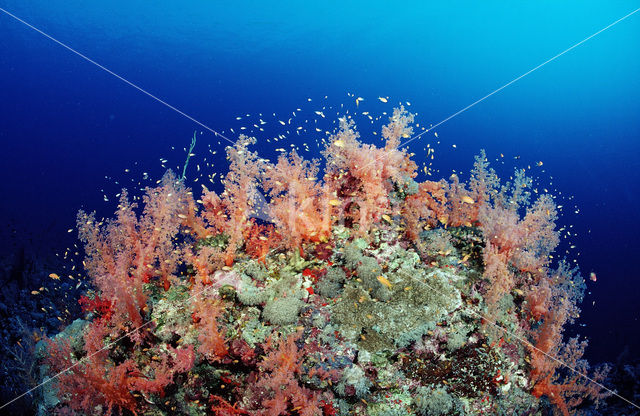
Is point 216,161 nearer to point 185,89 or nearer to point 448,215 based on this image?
point 185,89

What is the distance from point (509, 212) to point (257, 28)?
83301 mm

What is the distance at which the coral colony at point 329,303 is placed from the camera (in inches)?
144

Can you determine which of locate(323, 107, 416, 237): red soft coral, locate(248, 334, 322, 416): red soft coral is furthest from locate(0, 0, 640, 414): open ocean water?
locate(248, 334, 322, 416): red soft coral

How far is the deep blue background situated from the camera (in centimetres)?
5506

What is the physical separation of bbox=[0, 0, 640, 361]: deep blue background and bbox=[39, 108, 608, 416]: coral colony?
45191 millimetres

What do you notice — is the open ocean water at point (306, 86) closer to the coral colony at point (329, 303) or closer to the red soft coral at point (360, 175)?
the coral colony at point (329, 303)

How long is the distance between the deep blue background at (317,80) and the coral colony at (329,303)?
148ft

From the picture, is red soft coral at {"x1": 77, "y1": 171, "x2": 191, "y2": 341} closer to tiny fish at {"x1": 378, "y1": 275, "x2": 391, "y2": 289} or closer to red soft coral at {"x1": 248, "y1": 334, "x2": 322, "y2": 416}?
red soft coral at {"x1": 248, "y1": 334, "x2": 322, "y2": 416}

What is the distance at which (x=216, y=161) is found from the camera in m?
69.7

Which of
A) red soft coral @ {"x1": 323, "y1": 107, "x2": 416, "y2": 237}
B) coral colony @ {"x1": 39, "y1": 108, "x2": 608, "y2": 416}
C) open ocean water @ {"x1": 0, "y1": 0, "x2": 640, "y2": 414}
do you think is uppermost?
open ocean water @ {"x1": 0, "y1": 0, "x2": 640, "y2": 414}

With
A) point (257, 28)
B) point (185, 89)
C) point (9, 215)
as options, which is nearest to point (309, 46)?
point (257, 28)

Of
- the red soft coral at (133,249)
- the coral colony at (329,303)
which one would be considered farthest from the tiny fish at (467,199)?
the red soft coral at (133,249)

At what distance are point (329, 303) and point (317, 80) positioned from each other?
271ft

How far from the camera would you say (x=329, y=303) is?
14.6 feet
